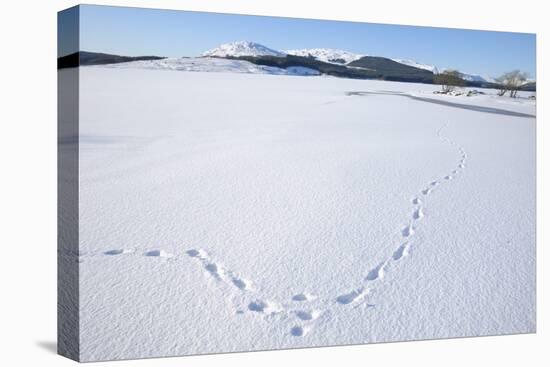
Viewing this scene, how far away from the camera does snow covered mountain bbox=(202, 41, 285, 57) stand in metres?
3.05

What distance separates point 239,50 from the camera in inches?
122

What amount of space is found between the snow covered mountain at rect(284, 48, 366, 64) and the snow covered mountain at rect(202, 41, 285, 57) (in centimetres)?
13

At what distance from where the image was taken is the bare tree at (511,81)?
3.68m

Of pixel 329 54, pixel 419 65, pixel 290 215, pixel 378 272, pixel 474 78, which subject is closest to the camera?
pixel 378 272

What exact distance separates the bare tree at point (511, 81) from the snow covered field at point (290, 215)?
72 mm

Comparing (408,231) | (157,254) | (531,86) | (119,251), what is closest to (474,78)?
(531,86)

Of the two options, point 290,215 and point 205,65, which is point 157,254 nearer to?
point 290,215

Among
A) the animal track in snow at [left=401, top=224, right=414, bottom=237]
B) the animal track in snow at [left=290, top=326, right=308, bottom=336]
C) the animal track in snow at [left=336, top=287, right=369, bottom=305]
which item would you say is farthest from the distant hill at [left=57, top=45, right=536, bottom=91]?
the animal track in snow at [left=290, top=326, right=308, bottom=336]

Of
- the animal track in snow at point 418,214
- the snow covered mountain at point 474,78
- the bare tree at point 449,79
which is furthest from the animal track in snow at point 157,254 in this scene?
the snow covered mountain at point 474,78

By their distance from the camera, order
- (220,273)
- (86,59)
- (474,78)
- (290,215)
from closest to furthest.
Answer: (86,59), (220,273), (290,215), (474,78)

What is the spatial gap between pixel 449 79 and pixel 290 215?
4.47 feet

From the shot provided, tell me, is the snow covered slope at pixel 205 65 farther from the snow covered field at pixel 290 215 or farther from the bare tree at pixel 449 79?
the bare tree at pixel 449 79

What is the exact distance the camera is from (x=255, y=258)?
2.80m

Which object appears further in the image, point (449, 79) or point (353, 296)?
point (449, 79)
